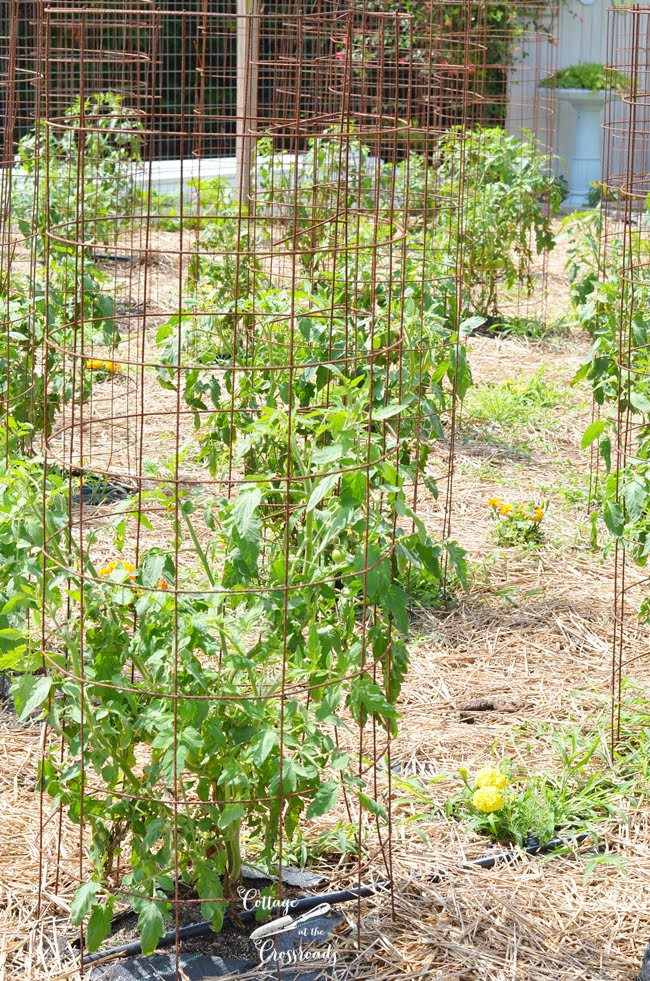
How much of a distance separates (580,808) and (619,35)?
34.4 ft

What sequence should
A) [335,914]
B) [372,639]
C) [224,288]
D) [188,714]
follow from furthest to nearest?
[224,288]
[335,914]
[372,639]
[188,714]

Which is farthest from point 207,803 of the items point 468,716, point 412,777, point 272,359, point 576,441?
point 576,441

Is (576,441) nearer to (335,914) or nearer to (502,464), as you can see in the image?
(502,464)

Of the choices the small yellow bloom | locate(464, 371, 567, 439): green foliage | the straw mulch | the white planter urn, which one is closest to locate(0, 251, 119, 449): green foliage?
the small yellow bloom

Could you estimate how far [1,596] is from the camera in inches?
99.2

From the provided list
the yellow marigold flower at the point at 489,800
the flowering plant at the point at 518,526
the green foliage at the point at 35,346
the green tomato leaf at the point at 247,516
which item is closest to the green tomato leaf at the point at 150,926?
the green tomato leaf at the point at 247,516

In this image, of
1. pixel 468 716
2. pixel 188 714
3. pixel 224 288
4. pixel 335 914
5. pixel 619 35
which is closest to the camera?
A: pixel 188 714

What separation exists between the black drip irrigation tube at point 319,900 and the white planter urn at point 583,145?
995 centimetres

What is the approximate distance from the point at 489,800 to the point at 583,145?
10.3m

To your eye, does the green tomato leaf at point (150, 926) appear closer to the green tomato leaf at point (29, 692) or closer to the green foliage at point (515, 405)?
the green tomato leaf at point (29, 692)

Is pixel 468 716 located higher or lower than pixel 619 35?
lower

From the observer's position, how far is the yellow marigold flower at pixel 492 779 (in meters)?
2.85

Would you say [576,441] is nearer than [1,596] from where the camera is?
No

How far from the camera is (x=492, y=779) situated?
9.37 feet
